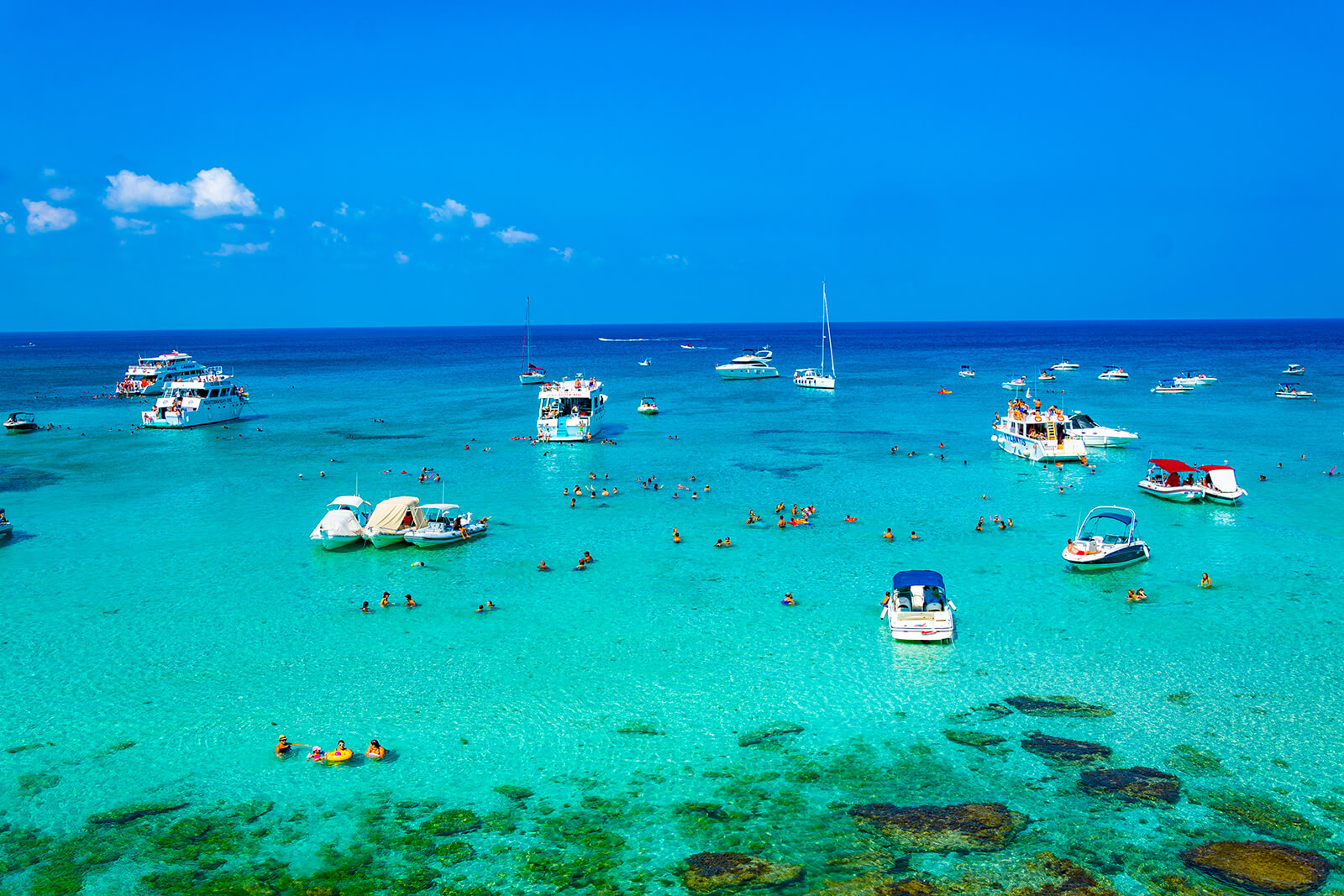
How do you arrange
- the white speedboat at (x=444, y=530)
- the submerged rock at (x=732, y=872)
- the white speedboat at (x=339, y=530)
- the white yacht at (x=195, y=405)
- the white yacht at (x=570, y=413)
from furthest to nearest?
the white yacht at (x=195, y=405), the white yacht at (x=570, y=413), the white speedboat at (x=444, y=530), the white speedboat at (x=339, y=530), the submerged rock at (x=732, y=872)

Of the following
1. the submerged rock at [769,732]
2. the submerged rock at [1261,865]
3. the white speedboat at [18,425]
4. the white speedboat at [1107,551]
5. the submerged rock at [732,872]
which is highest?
the white speedboat at [18,425]

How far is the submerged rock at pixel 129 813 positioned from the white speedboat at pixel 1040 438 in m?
54.4

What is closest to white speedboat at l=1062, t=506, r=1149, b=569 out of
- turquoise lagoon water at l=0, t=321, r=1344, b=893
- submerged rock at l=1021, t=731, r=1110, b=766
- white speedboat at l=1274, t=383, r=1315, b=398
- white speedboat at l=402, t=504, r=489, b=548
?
turquoise lagoon water at l=0, t=321, r=1344, b=893

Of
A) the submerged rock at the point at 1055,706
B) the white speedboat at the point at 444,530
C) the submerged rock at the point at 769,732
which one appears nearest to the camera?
the submerged rock at the point at 769,732

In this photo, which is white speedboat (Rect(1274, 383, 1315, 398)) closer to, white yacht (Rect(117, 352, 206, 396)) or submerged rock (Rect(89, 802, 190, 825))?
submerged rock (Rect(89, 802, 190, 825))

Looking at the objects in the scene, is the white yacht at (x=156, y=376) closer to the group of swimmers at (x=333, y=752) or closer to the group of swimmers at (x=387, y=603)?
the group of swimmers at (x=387, y=603)

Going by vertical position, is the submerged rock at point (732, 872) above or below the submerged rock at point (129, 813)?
above

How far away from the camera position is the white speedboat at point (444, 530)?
38969 mm

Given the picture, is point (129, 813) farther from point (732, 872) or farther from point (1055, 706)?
point (1055, 706)

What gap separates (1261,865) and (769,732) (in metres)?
10.5

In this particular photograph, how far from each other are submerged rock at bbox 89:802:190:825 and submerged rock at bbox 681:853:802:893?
11418mm

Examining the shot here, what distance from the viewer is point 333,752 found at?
2097 centimetres

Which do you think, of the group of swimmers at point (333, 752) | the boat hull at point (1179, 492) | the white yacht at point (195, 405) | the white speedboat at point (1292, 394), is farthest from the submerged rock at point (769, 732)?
the white speedboat at point (1292, 394)

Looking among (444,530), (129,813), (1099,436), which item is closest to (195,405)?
(444,530)
